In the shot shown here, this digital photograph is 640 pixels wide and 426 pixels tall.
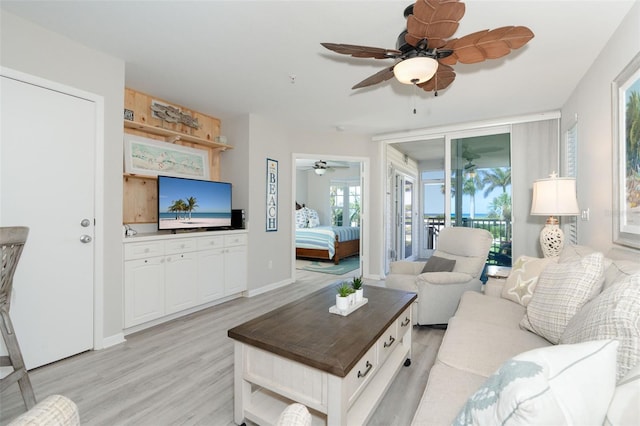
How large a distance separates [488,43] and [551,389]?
5.78ft

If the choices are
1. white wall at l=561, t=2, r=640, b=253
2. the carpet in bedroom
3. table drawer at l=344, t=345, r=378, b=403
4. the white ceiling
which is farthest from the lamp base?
the carpet in bedroom

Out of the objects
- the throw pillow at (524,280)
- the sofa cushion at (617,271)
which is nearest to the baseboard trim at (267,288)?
the throw pillow at (524,280)

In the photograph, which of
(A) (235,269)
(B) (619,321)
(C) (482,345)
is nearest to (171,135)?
(A) (235,269)

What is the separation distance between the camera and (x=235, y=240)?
389cm

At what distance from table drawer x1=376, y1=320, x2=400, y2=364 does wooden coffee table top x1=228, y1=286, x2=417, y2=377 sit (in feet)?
0.34

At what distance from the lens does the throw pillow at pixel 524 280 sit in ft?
7.29

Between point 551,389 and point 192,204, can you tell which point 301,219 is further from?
point 551,389

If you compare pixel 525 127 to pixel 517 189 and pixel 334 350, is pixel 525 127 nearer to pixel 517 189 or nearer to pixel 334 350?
pixel 517 189

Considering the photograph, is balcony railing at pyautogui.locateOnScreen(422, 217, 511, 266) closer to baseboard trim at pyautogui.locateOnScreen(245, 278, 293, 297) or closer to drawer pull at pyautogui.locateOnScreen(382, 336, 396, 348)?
baseboard trim at pyautogui.locateOnScreen(245, 278, 293, 297)

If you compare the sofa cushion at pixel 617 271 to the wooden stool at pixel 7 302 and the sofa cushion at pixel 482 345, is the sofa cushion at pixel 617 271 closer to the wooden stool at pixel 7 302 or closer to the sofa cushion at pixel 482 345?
the sofa cushion at pixel 482 345

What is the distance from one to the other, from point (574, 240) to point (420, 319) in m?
1.97

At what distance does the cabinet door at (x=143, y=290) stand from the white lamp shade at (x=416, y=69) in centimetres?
278

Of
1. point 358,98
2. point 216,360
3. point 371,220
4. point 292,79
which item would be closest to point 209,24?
point 292,79

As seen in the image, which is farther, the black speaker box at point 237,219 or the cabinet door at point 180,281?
the black speaker box at point 237,219
